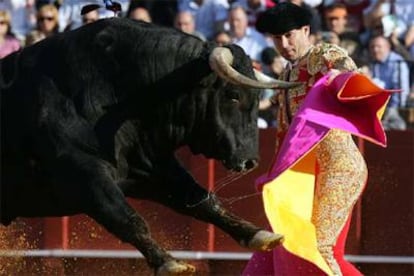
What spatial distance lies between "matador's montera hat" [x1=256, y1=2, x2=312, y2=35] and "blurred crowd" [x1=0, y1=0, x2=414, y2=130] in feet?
8.62

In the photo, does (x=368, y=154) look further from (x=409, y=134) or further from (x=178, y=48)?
(x=178, y=48)

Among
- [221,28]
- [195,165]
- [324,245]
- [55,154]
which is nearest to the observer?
[55,154]

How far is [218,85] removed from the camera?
4625 millimetres

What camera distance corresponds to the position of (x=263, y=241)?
4.57 meters

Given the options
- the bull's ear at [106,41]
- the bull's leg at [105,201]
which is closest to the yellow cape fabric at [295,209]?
the bull's leg at [105,201]

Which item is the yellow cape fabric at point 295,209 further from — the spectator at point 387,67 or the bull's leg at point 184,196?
the spectator at point 387,67

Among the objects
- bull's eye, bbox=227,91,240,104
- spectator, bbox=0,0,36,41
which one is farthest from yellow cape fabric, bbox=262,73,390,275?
spectator, bbox=0,0,36,41

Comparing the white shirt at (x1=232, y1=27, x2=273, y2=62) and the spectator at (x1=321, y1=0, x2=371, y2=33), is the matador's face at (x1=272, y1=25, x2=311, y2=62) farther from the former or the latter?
the spectator at (x1=321, y1=0, x2=371, y2=33)

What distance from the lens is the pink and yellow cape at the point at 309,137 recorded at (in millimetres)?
4949

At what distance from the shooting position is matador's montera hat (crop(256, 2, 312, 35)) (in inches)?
201

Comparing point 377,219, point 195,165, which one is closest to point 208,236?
point 195,165

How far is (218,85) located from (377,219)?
3166 millimetres

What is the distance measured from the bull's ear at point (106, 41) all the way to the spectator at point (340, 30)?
3.61 m

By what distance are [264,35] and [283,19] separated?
124 inches
